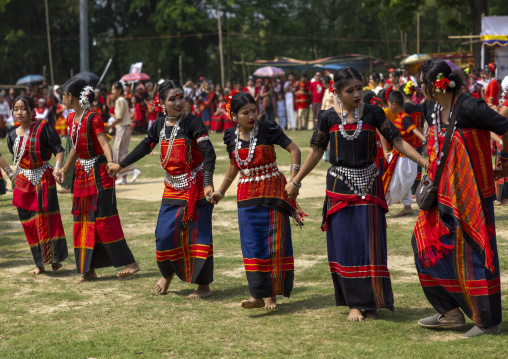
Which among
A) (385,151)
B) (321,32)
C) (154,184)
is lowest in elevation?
(154,184)

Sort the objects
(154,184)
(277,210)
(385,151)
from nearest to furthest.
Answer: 1. (277,210)
2. (385,151)
3. (154,184)

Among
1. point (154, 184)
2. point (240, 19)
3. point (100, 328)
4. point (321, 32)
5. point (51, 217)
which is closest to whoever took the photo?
point (100, 328)

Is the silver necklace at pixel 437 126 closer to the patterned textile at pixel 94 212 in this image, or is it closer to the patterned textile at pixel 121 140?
the patterned textile at pixel 94 212

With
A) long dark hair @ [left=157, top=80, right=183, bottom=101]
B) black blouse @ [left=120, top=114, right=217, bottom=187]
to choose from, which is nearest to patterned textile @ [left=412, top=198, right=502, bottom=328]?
black blouse @ [left=120, top=114, right=217, bottom=187]

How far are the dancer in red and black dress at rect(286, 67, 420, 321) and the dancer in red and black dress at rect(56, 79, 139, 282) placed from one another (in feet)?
8.05

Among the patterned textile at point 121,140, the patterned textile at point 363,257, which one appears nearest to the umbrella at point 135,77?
the patterned textile at point 121,140

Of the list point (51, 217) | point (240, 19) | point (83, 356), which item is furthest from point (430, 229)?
point (240, 19)

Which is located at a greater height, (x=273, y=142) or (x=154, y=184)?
(x=273, y=142)

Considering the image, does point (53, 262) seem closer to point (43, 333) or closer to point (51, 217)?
point (51, 217)

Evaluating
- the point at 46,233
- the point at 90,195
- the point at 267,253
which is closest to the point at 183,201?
the point at 267,253

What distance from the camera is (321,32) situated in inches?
1797

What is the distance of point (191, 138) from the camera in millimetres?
6332

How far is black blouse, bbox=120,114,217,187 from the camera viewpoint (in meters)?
6.15

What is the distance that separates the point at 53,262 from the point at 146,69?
111ft
